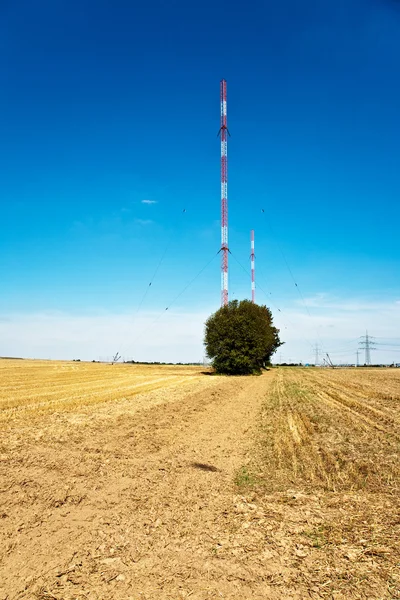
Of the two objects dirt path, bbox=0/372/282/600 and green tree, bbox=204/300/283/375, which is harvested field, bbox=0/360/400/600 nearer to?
dirt path, bbox=0/372/282/600

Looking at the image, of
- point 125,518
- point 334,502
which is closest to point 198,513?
point 125,518

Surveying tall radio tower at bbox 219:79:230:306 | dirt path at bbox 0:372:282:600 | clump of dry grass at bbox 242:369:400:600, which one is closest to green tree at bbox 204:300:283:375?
tall radio tower at bbox 219:79:230:306

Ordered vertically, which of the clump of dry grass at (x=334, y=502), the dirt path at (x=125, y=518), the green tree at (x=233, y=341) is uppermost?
the green tree at (x=233, y=341)

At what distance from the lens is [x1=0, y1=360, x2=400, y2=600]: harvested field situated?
5359 millimetres

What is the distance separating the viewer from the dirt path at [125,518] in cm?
535

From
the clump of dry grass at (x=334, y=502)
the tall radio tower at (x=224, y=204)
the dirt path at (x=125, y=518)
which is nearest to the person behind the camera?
the dirt path at (x=125, y=518)

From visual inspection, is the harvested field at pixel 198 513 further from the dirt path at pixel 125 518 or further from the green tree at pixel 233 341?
the green tree at pixel 233 341

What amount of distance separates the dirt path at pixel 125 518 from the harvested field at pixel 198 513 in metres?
0.03

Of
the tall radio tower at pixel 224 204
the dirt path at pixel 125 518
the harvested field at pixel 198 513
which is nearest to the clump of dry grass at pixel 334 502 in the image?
the harvested field at pixel 198 513

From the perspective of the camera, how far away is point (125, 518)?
7.45m

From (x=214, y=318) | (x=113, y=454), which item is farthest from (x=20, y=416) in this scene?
(x=214, y=318)

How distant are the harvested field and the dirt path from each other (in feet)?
0.09

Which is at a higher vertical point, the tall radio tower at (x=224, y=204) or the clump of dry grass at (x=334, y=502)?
the tall radio tower at (x=224, y=204)

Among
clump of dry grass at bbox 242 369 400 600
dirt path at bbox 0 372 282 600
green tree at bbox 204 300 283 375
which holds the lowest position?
dirt path at bbox 0 372 282 600
